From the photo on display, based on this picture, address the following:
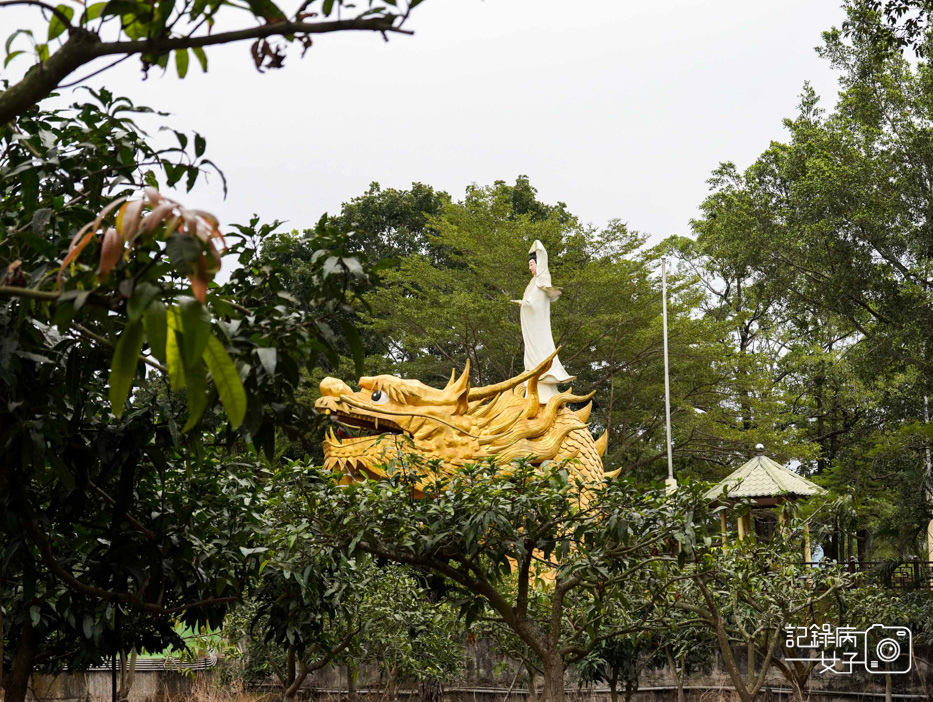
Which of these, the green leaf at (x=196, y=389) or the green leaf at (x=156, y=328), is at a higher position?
the green leaf at (x=156, y=328)

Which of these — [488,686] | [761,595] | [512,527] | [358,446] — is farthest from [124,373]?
[358,446]

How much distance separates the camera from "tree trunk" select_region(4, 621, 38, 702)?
3838 mm

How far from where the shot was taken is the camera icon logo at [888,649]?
30.1 ft

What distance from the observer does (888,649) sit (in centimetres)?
939

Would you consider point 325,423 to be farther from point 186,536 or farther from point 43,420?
point 186,536

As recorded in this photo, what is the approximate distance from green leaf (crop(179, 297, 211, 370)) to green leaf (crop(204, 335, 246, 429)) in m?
0.06

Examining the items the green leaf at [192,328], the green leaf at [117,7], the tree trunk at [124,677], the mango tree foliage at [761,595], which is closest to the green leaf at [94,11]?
the green leaf at [117,7]

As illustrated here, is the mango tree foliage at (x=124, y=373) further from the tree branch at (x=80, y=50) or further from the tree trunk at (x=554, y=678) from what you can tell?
the tree trunk at (x=554, y=678)

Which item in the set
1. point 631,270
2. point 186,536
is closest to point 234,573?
point 186,536

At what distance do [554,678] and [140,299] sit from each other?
157 inches

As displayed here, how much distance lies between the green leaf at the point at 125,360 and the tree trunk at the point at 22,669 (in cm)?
288

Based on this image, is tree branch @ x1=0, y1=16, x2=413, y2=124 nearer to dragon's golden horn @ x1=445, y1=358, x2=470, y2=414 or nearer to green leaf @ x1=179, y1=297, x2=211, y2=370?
green leaf @ x1=179, y1=297, x2=211, y2=370

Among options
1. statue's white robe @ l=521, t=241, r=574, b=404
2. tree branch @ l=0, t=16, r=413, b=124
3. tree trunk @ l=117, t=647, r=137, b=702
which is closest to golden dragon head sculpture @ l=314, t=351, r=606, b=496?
statue's white robe @ l=521, t=241, r=574, b=404

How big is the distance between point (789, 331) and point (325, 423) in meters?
20.4
